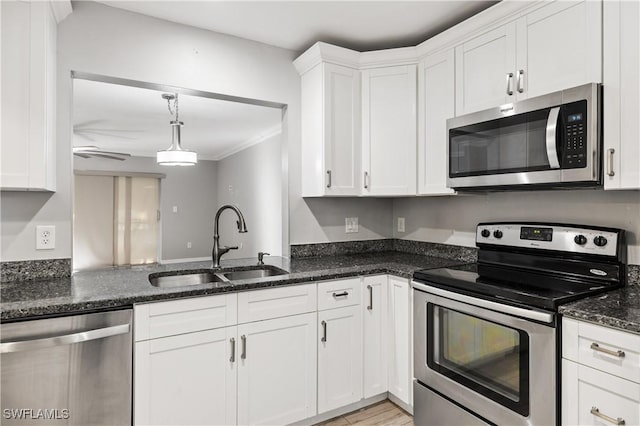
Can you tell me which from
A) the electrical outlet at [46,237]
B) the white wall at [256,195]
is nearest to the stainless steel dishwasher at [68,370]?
the electrical outlet at [46,237]

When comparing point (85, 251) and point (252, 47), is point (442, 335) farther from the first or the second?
point (85, 251)

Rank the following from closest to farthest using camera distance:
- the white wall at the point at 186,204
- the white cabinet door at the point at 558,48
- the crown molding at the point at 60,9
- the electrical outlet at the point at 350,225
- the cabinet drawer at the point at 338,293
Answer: the white cabinet door at the point at 558,48
the crown molding at the point at 60,9
the cabinet drawer at the point at 338,293
the electrical outlet at the point at 350,225
the white wall at the point at 186,204

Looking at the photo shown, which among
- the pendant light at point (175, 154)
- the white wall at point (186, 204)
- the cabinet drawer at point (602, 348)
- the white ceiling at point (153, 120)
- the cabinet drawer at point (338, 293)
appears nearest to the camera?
the cabinet drawer at point (602, 348)

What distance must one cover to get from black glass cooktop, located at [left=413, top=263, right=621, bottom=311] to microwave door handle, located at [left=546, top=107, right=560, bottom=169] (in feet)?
1.77

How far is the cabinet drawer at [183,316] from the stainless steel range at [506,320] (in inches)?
39.7

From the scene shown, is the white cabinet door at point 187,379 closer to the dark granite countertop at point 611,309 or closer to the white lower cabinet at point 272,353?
the white lower cabinet at point 272,353

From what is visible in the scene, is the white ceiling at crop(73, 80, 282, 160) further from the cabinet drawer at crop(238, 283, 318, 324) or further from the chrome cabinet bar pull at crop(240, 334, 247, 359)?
the chrome cabinet bar pull at crop(240, 334, 247, 359)

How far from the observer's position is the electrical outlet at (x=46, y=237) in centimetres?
184

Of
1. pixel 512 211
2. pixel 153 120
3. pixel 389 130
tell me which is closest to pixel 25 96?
pixel 389 130

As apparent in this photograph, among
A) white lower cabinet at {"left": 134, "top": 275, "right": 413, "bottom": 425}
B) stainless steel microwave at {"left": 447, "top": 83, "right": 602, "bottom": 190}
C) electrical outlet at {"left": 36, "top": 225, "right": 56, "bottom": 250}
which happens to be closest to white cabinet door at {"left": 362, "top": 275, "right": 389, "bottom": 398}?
white lower cabinet at {"left": 134, "top": 275, "right": 413, "bottom": 425}

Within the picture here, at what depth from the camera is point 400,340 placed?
2.12 m

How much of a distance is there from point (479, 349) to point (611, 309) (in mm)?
553

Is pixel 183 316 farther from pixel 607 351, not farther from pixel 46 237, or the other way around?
pixel 607 351

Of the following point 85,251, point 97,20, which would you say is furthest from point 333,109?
point 85,251
